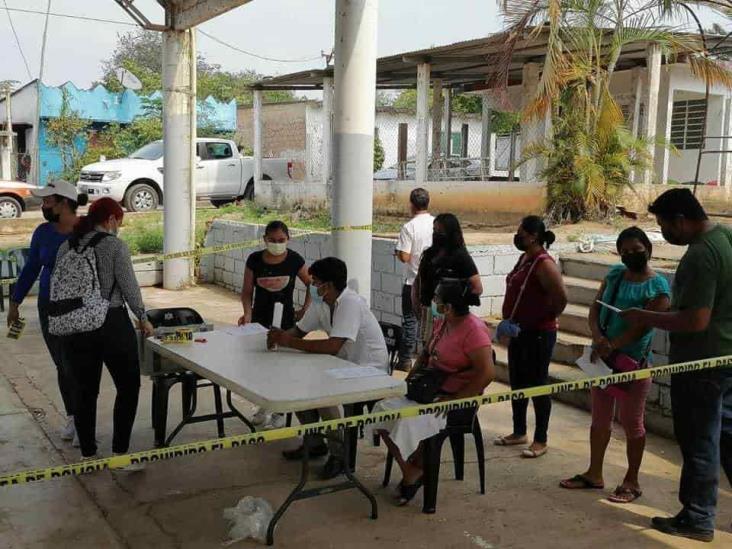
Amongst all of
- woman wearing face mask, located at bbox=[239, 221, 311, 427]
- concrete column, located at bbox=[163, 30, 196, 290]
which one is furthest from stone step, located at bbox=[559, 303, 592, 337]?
concrete column, located at bbox=[163, 30, 196, 290]

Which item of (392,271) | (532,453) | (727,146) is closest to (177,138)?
(392,271)

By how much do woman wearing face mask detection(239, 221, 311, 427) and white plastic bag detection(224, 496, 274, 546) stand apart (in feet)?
5.19

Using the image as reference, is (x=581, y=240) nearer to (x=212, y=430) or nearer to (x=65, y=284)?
(x=212, y=430)

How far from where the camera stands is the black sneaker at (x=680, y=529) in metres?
3.72

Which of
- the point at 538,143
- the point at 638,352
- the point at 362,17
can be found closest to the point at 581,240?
the point at 538,143

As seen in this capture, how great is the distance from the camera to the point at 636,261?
4.06 m

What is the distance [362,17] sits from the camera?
5.76 metres

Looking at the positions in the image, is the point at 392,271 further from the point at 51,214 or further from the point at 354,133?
the point at 51,214

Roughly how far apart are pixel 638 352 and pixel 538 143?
5.91m

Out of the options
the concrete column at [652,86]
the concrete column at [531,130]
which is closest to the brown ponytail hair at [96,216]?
the concrete column at [531,130]

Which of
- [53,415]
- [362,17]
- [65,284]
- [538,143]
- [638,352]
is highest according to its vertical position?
[362,17]

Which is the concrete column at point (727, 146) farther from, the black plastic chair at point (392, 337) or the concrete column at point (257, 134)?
the black plastic chair at point (392, 337)

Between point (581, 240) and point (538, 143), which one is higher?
point (538, 143)

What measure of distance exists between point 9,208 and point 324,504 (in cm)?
1430
